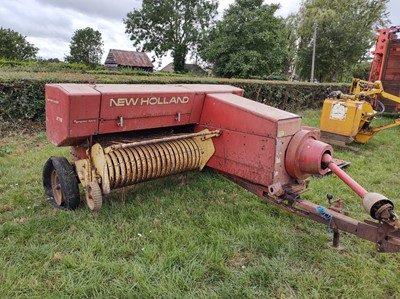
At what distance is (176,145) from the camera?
344cm

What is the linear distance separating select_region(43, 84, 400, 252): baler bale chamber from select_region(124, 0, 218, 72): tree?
3318 cm

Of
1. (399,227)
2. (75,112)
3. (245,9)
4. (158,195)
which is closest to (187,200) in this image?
(158,195)

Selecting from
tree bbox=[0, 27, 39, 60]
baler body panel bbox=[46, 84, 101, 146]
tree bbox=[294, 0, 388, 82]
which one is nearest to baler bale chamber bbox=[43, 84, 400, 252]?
baler body panel bbox=[46, 84, 101, 146]

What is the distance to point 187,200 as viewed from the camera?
3490mm

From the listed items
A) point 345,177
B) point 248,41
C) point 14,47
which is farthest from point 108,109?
point 14,47

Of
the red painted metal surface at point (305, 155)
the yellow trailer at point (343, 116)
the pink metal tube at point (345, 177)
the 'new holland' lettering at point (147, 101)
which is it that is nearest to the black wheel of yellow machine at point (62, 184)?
the 'new holland' lettering at point (147, 101)

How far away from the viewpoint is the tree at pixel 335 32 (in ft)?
76.2

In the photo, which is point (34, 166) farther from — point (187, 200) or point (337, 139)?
point (337, 139)

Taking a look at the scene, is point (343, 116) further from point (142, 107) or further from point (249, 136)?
point (142, 107)

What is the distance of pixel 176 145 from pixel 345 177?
1676mm

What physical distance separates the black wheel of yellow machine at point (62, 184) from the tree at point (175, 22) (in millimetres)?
33462

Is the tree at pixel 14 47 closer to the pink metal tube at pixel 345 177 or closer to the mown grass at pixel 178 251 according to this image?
the mown grass at pixel 178 251

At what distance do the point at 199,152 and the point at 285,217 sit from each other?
1105mm

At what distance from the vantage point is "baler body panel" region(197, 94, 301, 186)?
2.87 meters
